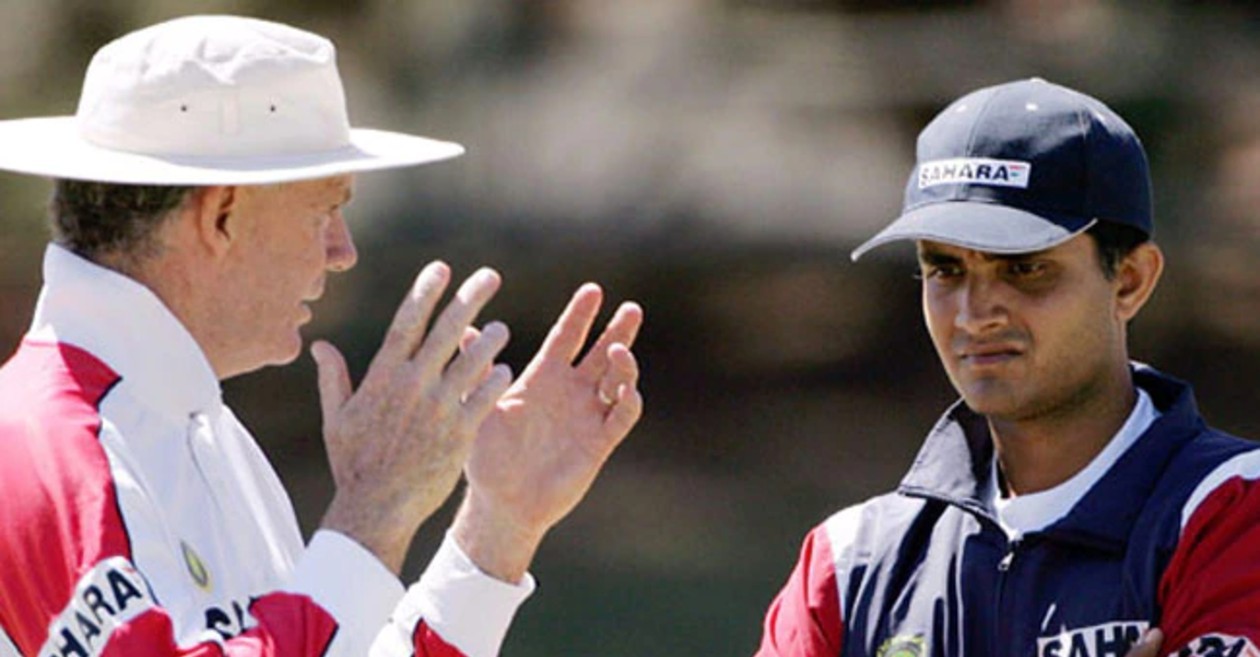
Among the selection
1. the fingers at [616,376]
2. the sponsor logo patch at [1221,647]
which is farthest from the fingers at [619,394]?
the sponsor logo patch at [1221,647]

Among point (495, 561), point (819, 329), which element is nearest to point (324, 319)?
point (819, 329)

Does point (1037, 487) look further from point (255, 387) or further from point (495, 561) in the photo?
point (255, 387)

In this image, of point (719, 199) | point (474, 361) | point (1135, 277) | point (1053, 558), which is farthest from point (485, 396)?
point (719, 199)

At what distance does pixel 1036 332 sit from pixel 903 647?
36 centimetres

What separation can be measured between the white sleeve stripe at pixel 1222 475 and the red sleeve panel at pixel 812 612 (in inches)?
15.5

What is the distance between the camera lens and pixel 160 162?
9.05 ft

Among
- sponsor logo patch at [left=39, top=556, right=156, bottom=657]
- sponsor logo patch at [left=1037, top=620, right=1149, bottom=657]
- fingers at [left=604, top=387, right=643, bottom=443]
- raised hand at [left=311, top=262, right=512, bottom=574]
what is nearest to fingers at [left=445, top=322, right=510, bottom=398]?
raised hand at [left=311, top=262, right=512, bottom=574]

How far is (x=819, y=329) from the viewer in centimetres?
802

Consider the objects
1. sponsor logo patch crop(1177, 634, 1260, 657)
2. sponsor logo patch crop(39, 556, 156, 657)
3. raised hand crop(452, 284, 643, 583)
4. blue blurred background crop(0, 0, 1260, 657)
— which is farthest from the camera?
blue blurred background crop(0, 0, 1260, 657)

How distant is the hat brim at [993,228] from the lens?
284cm

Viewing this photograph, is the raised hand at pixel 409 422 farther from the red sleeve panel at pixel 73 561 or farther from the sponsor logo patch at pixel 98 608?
the sponsor logo patch at pixel 98 608

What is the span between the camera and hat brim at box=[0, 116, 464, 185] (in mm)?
2717

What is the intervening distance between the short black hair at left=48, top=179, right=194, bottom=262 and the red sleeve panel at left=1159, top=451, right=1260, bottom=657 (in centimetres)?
106

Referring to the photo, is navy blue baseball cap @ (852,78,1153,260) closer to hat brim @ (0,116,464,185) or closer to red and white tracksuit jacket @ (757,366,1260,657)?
red and white tracksuit jacket @ (757,366,1260,657)
